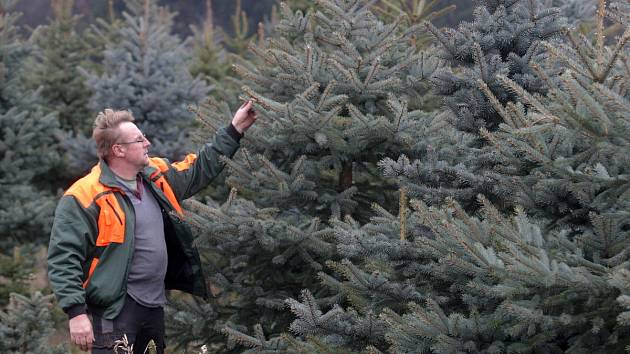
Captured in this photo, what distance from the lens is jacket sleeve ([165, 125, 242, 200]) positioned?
5.75m

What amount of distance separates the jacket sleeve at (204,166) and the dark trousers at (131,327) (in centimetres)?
85

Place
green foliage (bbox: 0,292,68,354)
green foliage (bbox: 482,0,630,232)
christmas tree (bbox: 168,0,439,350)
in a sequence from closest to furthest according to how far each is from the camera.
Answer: green foliage (bbox: 482,0,630,232)
christmas tree (bbox: 168,0,439,350)
green foliage (bbox: 0,292,68,354)

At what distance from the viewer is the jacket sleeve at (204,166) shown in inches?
226

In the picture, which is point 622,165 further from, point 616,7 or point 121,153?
point 121,153

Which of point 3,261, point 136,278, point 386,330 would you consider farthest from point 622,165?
point 3,261

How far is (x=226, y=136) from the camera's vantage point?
5.75 meters

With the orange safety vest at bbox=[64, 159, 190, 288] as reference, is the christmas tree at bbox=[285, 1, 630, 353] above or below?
above

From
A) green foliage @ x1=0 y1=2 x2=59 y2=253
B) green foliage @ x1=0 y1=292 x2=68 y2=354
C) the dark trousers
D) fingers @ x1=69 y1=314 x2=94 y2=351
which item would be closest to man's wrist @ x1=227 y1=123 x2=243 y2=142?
the dark trousers

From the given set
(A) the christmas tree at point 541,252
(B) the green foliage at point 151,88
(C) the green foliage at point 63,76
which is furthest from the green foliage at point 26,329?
(C) the green foliage at point 63,76

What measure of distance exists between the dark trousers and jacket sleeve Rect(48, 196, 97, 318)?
27 cm

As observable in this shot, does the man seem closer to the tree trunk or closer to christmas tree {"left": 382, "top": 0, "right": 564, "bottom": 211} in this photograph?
the tree trunk

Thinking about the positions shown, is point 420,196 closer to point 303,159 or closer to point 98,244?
point 303,159

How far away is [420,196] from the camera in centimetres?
482

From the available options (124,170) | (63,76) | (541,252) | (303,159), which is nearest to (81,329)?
(124,170)
